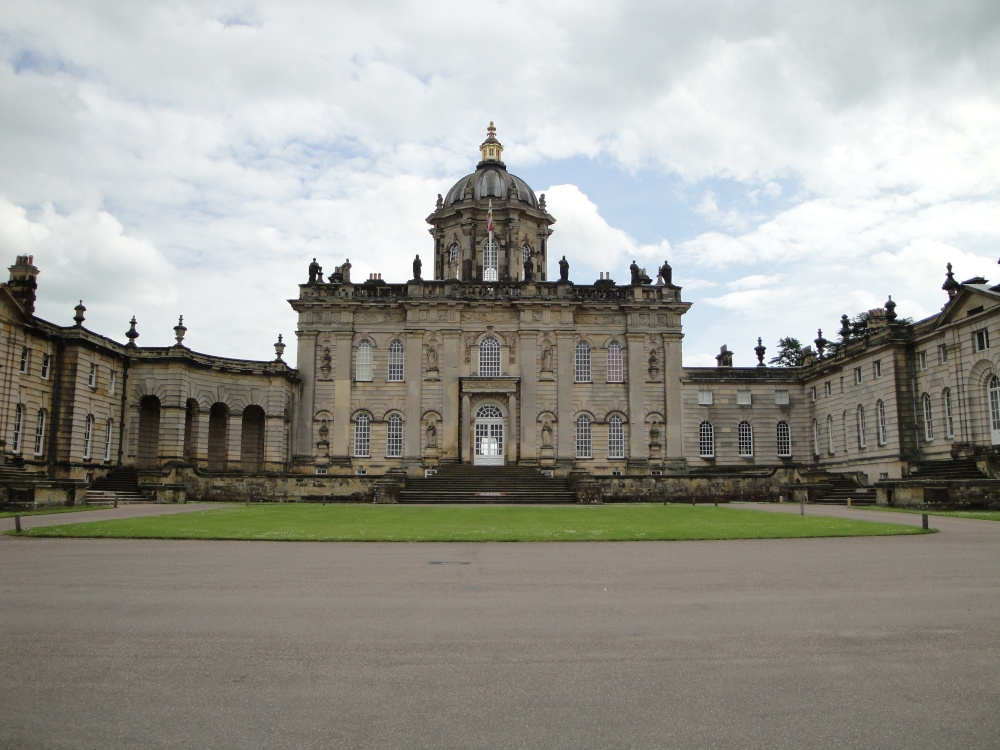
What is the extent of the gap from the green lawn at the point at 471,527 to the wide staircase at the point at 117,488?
9.16 m

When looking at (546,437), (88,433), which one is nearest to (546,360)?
(546,437)

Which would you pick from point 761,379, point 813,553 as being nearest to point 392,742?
point 813,553

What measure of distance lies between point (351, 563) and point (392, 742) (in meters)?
8.03

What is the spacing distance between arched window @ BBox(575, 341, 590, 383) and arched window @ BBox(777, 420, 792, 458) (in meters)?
13.0

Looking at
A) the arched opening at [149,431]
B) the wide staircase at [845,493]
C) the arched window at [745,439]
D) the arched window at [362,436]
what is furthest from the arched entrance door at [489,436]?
the wide staircase at [845,493]

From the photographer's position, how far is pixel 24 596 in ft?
32.5

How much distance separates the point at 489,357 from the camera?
48625 millimetres

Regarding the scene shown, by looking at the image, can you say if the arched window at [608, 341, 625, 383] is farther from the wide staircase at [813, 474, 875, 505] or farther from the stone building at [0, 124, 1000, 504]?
the wide staircase at [813, 474, 875, 505]

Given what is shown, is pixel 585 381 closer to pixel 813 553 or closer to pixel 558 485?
pixel 558 485

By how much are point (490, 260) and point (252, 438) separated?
18.8 metres

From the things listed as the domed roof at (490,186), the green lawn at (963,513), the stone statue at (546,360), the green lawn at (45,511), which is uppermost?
the domed roof at (490,186)

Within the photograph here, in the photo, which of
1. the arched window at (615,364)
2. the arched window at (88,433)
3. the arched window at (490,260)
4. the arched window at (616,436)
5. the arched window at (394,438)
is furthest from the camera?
the arched window at (490,260)

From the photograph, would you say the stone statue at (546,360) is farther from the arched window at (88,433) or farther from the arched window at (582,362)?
the arched window at (88,433)

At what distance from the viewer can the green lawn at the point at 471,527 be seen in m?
17.5
